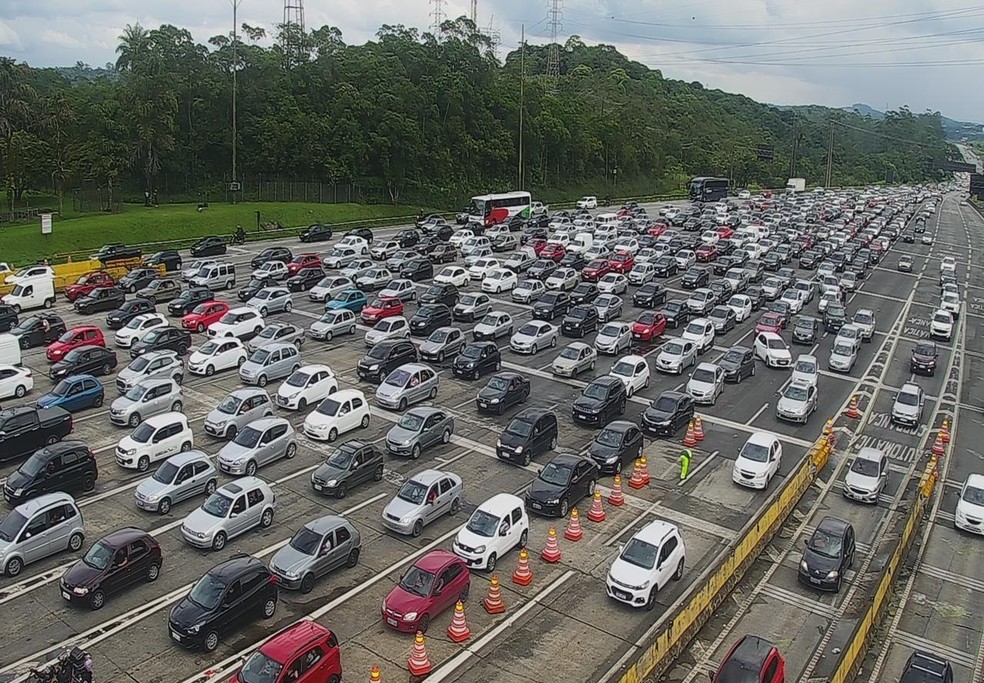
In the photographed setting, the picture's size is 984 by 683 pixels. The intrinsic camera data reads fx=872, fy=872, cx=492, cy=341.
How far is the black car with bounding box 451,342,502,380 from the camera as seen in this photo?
4031 centimetres

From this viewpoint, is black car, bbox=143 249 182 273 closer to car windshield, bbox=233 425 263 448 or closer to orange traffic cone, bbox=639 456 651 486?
car windshield, bbox=233 425 263 448

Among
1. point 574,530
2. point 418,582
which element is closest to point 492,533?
Result: point 574,530

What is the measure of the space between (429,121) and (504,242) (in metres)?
38.8

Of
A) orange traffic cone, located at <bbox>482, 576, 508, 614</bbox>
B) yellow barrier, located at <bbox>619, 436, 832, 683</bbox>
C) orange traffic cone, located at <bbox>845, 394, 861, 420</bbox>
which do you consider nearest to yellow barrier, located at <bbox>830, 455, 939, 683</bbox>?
yellow barrier, located at <bbox>619, 436, 832, 683</bbox>

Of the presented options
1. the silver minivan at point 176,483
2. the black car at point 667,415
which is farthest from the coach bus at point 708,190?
the silver minivan at point 176,483

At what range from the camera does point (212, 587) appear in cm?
2012

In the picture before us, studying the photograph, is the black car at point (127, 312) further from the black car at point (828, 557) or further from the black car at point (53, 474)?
the black car at point (828, 557)

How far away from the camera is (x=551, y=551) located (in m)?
24.5

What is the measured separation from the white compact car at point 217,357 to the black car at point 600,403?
15.9 metres

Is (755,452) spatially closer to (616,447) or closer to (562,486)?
(616,447)

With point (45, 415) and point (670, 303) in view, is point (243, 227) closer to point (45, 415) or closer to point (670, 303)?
point (670, 303)

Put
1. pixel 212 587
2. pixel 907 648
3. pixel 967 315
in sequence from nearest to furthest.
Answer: pixel 212 587
pixel 907 648
pixel 967 315

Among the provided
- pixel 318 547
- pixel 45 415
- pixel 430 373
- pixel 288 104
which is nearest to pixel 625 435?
pixel 430 373

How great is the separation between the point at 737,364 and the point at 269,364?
22.2 m
